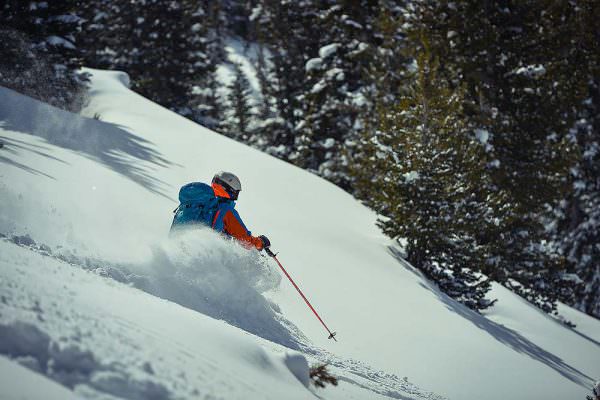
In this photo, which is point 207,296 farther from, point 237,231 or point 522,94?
point 522,94

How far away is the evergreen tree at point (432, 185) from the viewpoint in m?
12.0

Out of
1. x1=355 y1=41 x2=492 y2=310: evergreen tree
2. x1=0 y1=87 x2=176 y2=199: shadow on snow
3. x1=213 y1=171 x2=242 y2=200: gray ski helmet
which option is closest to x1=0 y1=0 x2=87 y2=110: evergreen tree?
x1=0 y1=87 x2=176 y2=199: shadow on snow

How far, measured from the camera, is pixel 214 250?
577 centimetres

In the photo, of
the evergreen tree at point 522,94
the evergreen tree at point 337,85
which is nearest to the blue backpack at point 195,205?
the evergreen tree at point 522,94

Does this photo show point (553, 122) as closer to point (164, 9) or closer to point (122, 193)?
point (122, 193)

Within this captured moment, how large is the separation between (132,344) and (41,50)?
54.1 feet

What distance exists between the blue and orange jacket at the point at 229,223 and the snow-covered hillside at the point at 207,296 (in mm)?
177

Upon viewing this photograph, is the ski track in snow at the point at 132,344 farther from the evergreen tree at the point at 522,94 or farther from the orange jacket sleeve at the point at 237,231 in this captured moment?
the evergreen tree at the point at 522,94

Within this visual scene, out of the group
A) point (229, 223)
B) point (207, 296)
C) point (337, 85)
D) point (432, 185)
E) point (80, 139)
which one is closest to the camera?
point (207, 296)

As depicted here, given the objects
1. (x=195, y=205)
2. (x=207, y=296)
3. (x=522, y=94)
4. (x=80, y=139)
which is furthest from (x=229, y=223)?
(x=522, y=94)

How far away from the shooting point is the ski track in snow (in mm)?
2264

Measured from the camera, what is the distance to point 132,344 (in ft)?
8.44

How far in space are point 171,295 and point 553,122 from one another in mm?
16500

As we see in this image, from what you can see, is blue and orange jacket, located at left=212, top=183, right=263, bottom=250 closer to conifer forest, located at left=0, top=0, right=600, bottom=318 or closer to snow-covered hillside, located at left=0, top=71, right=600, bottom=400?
snow-covered hillside, located at left=0, top=71, right=600, bottom=400
